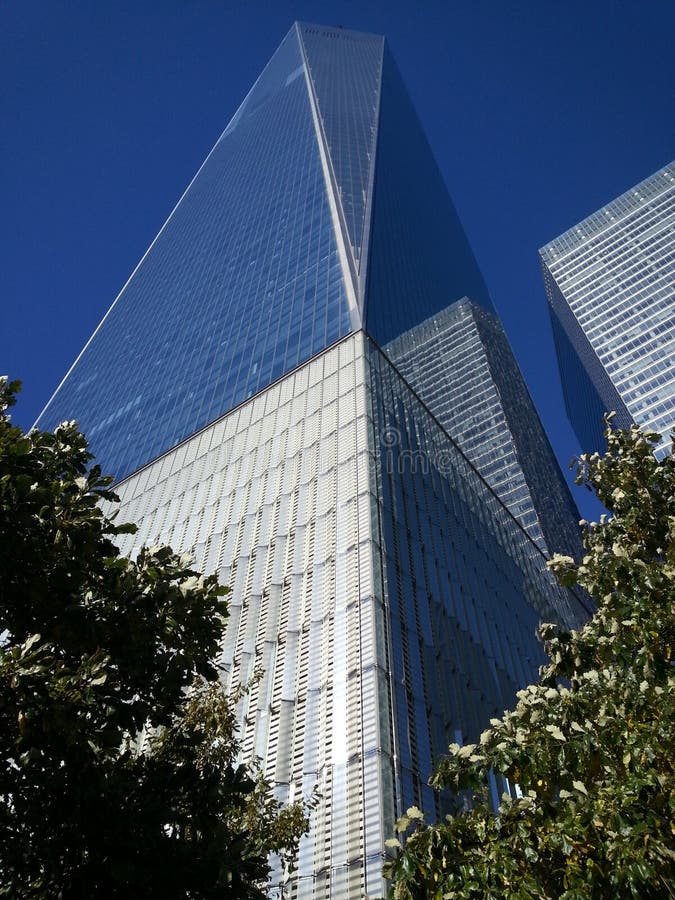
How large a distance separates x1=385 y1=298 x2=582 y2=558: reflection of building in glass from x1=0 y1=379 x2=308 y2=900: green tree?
54.2 meters

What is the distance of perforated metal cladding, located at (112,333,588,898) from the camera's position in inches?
520

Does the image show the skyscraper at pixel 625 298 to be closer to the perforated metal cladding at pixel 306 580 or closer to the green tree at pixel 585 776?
the perforated metal cladding at pixel 306 580

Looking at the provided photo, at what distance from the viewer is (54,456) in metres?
7.45

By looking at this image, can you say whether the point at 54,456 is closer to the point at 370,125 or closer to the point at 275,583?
the point at 275,583

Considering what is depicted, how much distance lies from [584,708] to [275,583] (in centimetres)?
1244

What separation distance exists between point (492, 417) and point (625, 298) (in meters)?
38.4

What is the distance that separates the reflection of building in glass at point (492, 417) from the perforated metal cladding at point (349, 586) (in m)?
35.2

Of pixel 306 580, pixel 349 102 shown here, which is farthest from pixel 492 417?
pixel 306 580

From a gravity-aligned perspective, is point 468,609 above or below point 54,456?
above

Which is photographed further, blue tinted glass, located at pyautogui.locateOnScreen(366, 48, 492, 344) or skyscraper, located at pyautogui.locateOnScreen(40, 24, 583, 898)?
blue tinted glass, located at pyautogui.locateOnScreen(366, 48, 492, 344)

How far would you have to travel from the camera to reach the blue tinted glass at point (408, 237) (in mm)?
40188

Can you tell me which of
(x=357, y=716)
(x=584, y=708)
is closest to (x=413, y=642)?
(x=357, y=716)

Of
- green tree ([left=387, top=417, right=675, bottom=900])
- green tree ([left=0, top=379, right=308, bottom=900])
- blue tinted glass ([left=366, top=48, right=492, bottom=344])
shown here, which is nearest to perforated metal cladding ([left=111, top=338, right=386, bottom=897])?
green tree ([left=0, top=379, right=308, bottom=900])

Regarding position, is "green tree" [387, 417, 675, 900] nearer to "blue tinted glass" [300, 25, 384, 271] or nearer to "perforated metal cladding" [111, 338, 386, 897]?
"perforated metal cladding" [111, 338, 386, 897]
